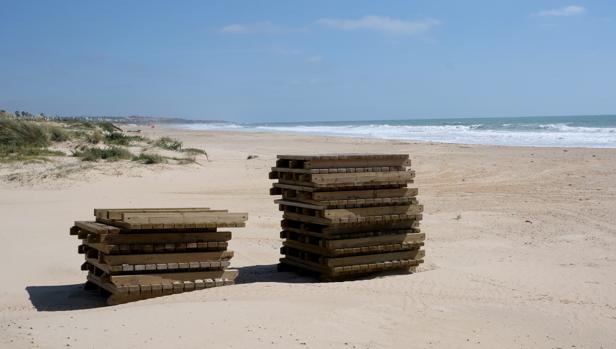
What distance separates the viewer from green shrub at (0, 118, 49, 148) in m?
26.1

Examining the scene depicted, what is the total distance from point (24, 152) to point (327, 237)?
56.3 ft

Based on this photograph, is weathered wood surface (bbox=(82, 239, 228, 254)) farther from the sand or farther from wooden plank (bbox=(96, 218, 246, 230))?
the sand

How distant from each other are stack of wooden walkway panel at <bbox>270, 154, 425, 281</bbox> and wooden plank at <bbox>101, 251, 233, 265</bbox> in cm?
147

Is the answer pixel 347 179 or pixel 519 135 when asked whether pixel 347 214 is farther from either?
pixel 519 135

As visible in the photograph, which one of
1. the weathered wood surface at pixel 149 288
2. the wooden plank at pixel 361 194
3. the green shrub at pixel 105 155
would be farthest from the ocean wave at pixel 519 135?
the weathered wood surface at pixel 149 288

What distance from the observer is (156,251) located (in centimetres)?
912

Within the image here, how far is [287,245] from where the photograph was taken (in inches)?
433

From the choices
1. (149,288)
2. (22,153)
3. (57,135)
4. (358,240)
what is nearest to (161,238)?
(149,288)

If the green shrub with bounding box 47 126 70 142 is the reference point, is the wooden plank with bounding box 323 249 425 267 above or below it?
below

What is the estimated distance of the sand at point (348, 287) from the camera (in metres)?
7.15

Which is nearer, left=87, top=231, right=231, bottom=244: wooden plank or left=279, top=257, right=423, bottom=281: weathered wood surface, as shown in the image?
left=87, top=231, right=231, bottom=244: wooden plank

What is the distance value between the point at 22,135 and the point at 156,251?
1957 cm

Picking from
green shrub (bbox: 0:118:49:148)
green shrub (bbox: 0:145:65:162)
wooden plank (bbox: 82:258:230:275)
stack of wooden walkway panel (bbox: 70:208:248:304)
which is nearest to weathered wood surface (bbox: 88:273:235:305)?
stack of wooden walkway panel (bbox: 70:208:248:304)

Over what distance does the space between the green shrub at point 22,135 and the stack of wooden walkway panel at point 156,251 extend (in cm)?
1804
